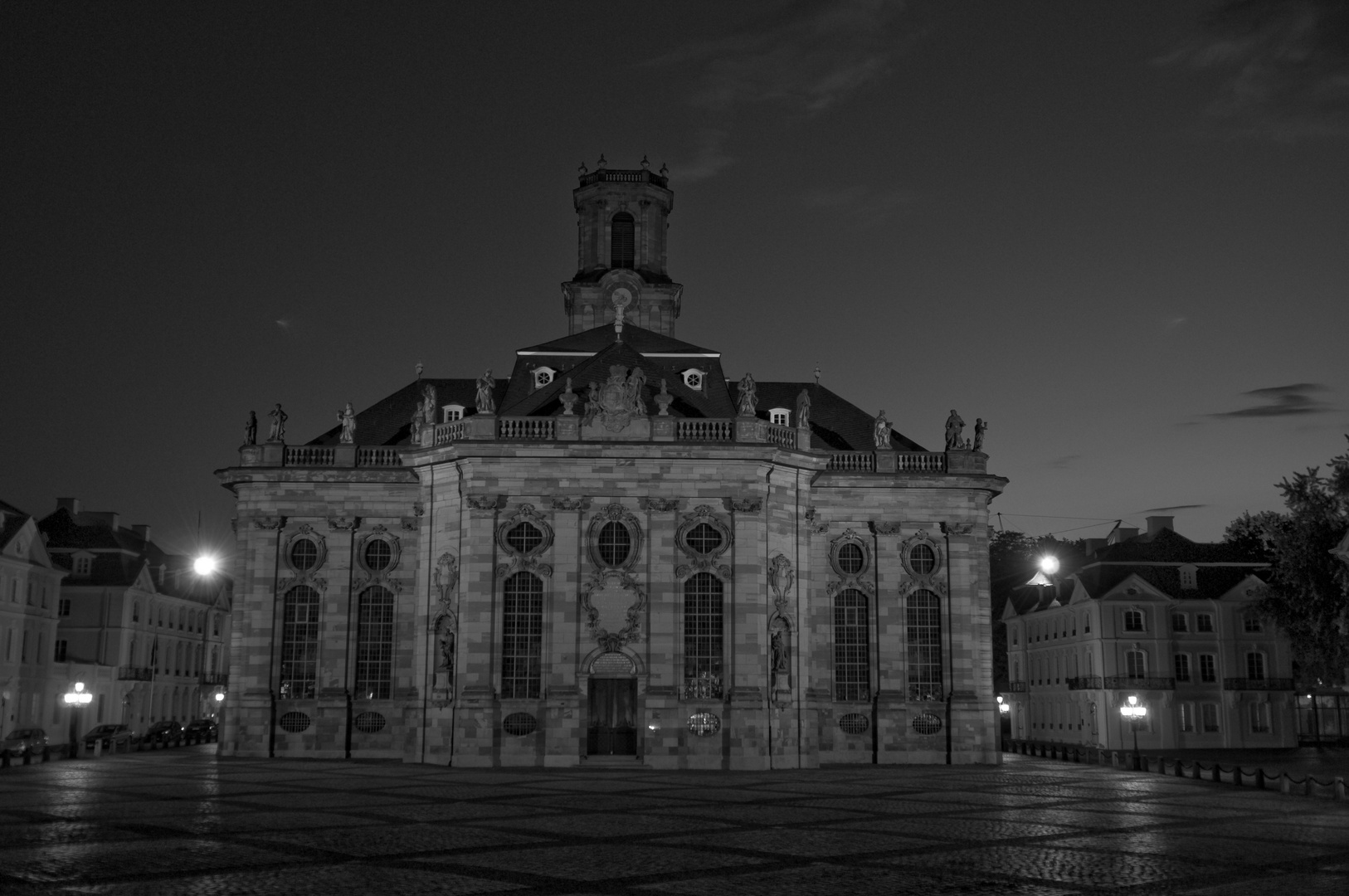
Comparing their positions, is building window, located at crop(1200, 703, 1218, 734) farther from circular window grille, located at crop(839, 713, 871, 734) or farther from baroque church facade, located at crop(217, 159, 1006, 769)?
circular window grille, located at crop(839, 713, 871, 734)

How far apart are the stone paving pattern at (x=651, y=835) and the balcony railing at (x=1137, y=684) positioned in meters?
37.2

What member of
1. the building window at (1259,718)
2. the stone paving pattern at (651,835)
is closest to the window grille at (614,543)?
the stone paving pattern at (651,835)

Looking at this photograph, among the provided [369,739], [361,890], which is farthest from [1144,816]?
[369,739]

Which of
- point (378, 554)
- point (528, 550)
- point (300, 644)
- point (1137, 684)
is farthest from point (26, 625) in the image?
point (1137, 684)

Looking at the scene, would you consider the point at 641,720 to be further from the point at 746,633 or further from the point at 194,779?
the point at 194,779

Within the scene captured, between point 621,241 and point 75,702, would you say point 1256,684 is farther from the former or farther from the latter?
point 75,702

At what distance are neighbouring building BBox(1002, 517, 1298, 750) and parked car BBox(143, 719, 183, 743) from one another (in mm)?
51731

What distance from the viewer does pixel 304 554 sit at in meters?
59.4

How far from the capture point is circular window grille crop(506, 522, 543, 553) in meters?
54.0

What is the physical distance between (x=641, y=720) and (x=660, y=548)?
647 centimetres

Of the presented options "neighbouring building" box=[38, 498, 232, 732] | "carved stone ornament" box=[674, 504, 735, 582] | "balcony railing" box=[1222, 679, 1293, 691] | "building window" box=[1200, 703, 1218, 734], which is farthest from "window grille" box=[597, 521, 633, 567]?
"balcony railing" box=[1222, 679, 1293, 691]

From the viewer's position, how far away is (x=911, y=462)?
60.5 meters

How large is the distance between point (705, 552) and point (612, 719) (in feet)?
23.8

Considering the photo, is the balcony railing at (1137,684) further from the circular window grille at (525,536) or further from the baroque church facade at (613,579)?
the circular window grille at (525,536)
